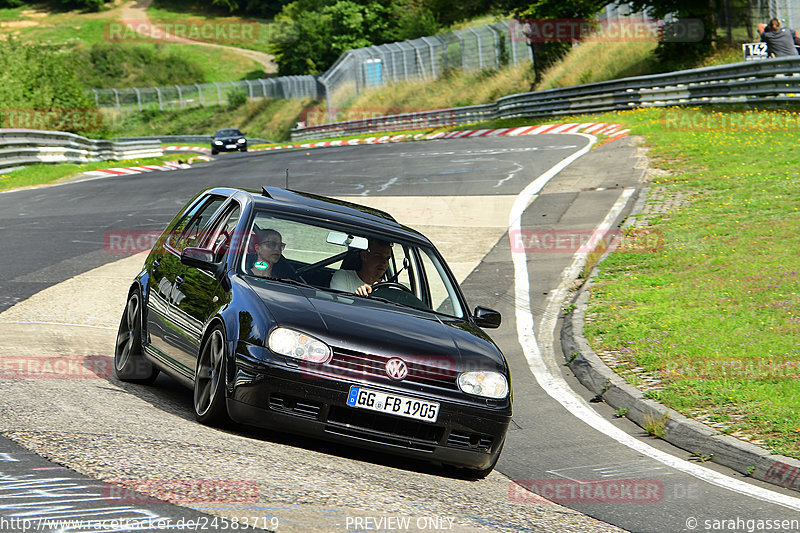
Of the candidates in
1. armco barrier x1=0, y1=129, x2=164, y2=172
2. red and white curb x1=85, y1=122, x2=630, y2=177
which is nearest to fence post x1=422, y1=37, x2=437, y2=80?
red and white curb x1=85, y1=122, x2=630, y2=177

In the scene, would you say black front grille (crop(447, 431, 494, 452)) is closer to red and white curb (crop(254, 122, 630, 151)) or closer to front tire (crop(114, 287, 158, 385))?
front tire (crop(114, 287, 158, 385))

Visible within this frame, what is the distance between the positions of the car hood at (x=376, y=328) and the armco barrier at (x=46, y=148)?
24.7m

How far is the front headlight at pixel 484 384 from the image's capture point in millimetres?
6398

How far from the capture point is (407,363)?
624 cm

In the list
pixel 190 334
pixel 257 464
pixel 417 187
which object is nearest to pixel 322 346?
pixel 257 464

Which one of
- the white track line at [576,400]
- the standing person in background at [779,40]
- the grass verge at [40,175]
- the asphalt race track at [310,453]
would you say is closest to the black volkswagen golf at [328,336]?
the asphalt race track at [310,453]

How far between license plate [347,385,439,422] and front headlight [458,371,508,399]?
0.32m

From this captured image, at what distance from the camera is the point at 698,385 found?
865 centimetres

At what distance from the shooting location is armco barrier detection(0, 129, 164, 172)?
29.6 metres

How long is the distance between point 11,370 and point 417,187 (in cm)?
1561

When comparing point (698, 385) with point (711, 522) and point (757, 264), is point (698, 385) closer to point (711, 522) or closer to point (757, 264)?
point (711, 522)

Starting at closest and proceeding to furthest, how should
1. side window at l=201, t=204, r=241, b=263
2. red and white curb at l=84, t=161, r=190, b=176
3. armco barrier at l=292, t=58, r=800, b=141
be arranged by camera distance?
side window at l=201, t=204, r=241, b=263, armco barrier at l=292, t=58, r=800, b=141, red and white curb at l=84, t=161, r=190, b=176

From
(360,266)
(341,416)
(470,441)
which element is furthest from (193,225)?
(470,441)

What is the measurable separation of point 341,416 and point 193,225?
297 centimetres
